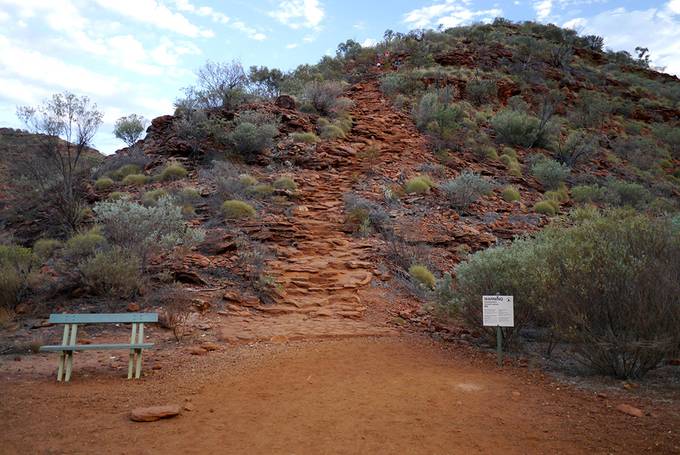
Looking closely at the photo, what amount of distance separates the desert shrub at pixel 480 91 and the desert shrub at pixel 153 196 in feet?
56.5

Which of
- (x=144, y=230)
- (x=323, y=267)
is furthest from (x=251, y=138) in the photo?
(x=323, y=267)

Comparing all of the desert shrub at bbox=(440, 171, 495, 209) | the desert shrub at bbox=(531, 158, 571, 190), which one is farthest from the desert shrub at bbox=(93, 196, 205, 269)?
the desert shrub at bbox=(531, 158, 571, 190)

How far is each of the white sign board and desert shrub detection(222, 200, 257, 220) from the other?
288 inches

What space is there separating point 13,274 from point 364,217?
752 cm

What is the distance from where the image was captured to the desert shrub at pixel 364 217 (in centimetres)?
1227

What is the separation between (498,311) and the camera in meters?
6.30

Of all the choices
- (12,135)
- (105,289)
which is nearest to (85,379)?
(105,289)

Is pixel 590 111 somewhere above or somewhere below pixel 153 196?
above

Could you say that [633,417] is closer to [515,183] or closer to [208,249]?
[208,249]

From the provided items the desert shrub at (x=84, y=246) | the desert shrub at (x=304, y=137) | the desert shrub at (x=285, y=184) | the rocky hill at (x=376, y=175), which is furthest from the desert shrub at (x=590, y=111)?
the desert shrub at (x=84, y=246)

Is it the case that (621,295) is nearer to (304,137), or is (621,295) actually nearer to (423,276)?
(423,276)

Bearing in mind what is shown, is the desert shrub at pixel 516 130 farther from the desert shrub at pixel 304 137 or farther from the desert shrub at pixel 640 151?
the desert shrub at pixel 304 137

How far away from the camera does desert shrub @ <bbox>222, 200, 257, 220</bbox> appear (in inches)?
478

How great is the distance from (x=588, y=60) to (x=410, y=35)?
45.4 feet
